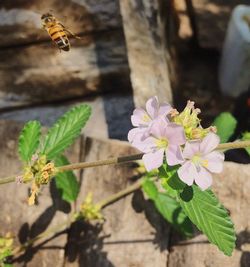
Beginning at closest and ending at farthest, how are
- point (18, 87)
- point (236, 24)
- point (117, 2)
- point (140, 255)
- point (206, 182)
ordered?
point (206, 182) → point (140, 255) → point (117, 2) → point (18, 87) → point (236, 24)

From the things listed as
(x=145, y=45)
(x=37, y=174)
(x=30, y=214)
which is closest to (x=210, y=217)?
(x=37, y=174)

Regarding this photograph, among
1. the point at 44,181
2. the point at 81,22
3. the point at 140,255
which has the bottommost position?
the point at 140,255

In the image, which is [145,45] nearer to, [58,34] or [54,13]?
[54,13]

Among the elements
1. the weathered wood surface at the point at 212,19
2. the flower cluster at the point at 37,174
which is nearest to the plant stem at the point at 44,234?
the flower cluster at the point at 37,174

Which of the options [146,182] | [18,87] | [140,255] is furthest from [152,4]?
[140,255]

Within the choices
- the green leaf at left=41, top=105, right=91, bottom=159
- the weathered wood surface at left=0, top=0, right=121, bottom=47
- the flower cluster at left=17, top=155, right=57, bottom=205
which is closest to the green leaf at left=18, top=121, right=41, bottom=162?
the green leaf at left=41, top=105, right=91, bottom=159

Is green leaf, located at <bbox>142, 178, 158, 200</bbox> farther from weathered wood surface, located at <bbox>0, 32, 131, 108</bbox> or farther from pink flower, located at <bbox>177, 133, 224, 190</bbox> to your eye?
weathered wood surface, located at <bbox>0, 32, 131, 108</bbox>

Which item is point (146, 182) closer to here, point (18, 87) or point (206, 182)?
point (206, 182)
